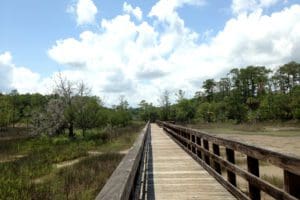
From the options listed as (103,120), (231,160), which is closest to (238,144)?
(231,160)

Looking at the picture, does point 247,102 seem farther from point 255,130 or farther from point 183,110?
point 255,130

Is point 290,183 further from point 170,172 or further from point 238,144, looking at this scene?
point 170,172

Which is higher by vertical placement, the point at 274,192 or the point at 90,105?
the point at 90,105

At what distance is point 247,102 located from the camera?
11025 cm

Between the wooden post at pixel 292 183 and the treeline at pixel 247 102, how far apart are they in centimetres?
7807

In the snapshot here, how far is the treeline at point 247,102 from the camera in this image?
85.7 m

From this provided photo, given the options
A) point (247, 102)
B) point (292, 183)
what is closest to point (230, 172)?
point (292, 183)

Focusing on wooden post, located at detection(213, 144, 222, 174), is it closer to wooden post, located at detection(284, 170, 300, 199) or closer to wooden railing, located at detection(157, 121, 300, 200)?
wooden railing, located at detection(157, 121, 300, 200)

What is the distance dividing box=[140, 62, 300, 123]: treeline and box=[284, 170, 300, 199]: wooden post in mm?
78069

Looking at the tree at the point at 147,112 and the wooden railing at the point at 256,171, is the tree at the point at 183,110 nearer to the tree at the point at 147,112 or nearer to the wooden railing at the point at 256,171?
the tree at the point at 147,112

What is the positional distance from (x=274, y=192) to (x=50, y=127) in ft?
125

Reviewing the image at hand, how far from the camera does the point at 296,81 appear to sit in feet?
359

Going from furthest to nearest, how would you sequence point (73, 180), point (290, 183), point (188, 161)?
point (73, 180) → point (188, 161) → point (290, 183)

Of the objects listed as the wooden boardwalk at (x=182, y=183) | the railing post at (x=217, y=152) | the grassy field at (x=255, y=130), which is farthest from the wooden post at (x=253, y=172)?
the grassy field at (x=255, y=130)
